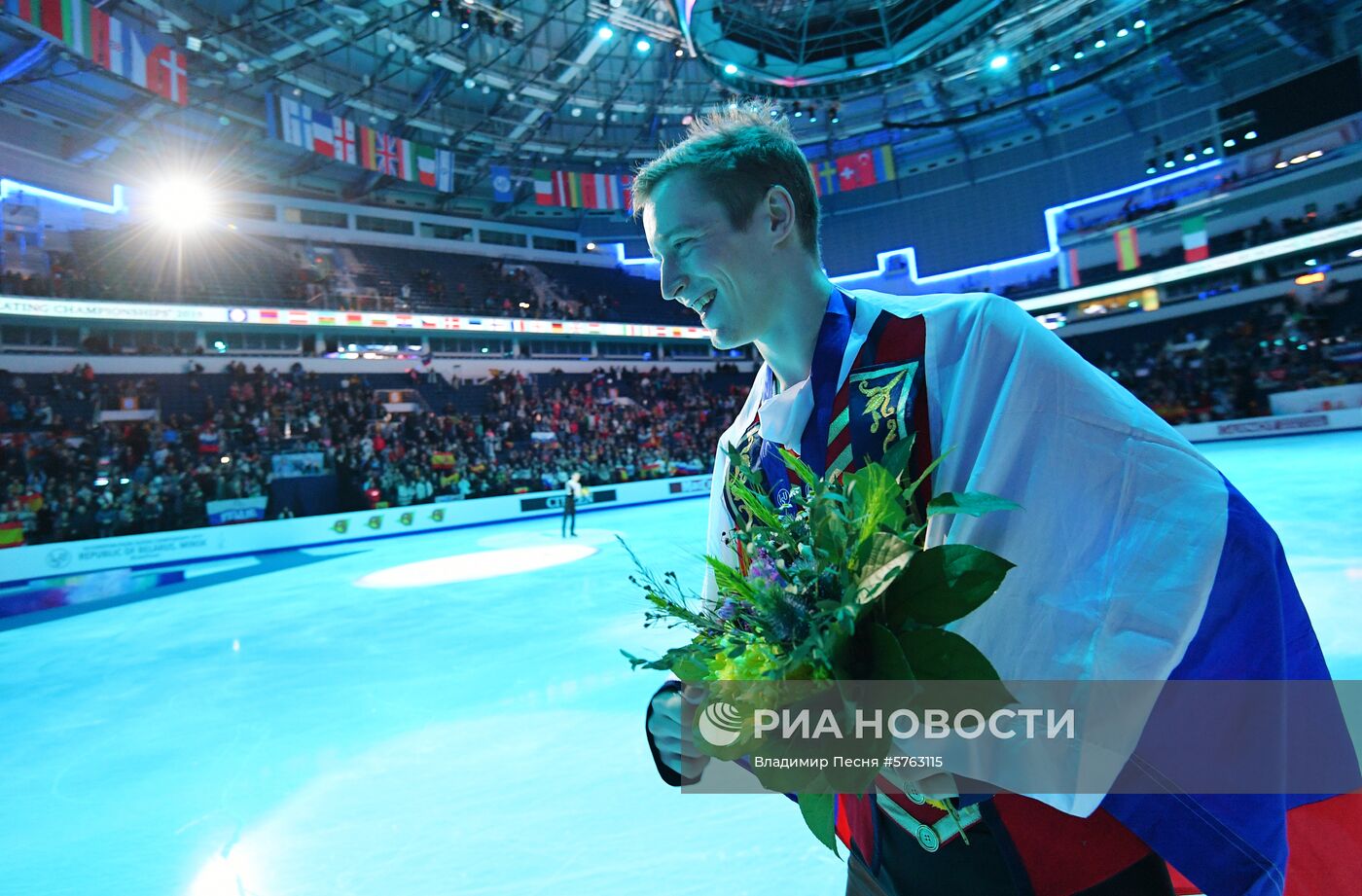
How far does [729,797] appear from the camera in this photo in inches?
128

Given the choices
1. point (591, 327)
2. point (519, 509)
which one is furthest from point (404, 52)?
point (519, 509)

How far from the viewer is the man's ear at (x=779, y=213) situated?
1162mm

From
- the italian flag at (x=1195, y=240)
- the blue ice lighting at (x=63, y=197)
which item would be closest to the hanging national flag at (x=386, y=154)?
the blue ice lighting at (x=63, y=197)

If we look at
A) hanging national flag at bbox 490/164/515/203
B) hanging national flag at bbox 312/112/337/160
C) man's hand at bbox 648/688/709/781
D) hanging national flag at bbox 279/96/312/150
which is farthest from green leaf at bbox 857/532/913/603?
hanging national flag at bbox 490/164/515/203

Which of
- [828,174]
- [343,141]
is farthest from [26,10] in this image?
[828,174]

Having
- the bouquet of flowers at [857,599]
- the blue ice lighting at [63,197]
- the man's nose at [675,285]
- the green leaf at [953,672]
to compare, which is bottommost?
the green leaf at [953,672]

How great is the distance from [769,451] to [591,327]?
92.2 feet

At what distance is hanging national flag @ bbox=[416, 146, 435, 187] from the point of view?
72.7 feet

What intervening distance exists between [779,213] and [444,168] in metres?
25.2

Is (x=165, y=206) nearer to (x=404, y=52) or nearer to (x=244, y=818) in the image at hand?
(x=404, y=52)

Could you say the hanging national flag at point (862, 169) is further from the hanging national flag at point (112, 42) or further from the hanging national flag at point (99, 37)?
the hanging national flag at point (99, 37)

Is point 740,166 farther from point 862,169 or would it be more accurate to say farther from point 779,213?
point 862,169

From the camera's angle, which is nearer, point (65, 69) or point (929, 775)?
point (929, 775)

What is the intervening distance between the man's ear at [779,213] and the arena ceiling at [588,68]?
13.4m
